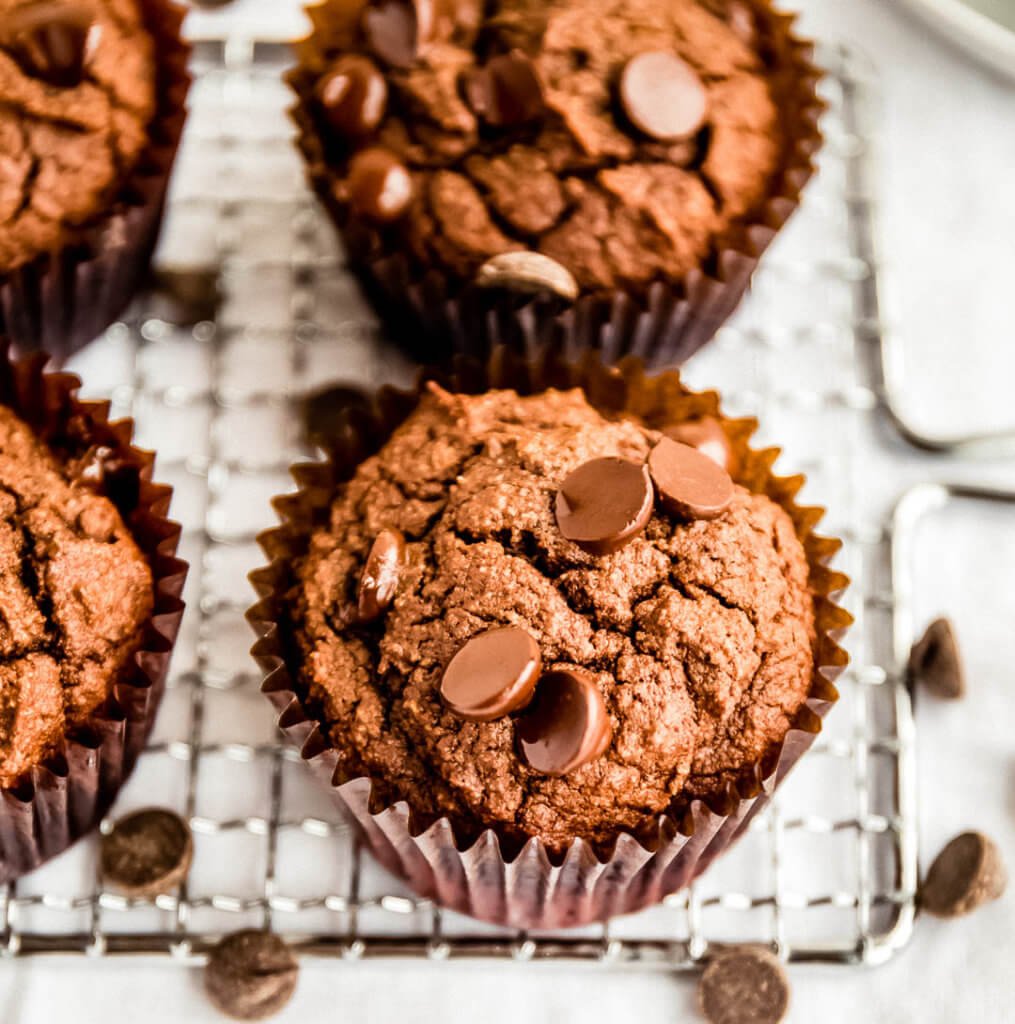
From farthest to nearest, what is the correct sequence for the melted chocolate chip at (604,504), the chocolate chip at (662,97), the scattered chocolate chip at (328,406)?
1. the scattered chocolate chip at (328,406)
2. the chocolate chip at (662,97)
3. the melted chocolate chip at (604,504)

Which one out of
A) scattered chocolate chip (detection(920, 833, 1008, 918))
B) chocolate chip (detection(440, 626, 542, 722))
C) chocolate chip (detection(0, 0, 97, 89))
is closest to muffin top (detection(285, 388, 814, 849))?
chocolate chip (detection(440, 626, 542, 722))

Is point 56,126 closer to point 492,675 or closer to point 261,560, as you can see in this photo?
point 261,560

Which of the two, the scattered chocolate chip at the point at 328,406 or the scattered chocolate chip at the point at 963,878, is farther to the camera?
the scattered chocolate chip at the point at 328,406

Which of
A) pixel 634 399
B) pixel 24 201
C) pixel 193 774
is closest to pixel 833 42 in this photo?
pixel 634 399

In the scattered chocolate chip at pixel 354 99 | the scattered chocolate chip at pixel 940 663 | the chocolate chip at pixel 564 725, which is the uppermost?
the scattered chocolate chip at pixel 354 99

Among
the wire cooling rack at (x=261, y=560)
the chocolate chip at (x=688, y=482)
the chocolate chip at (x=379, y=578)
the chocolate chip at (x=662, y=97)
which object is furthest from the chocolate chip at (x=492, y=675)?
the chocolate chip at (x=662, y=97)

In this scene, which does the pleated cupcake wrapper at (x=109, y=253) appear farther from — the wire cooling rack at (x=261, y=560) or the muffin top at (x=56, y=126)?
the wire cooling rack at (x=261, y=560)

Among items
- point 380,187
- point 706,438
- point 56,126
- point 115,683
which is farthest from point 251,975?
point 56,126

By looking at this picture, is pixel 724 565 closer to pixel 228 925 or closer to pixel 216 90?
pixel 228 925
